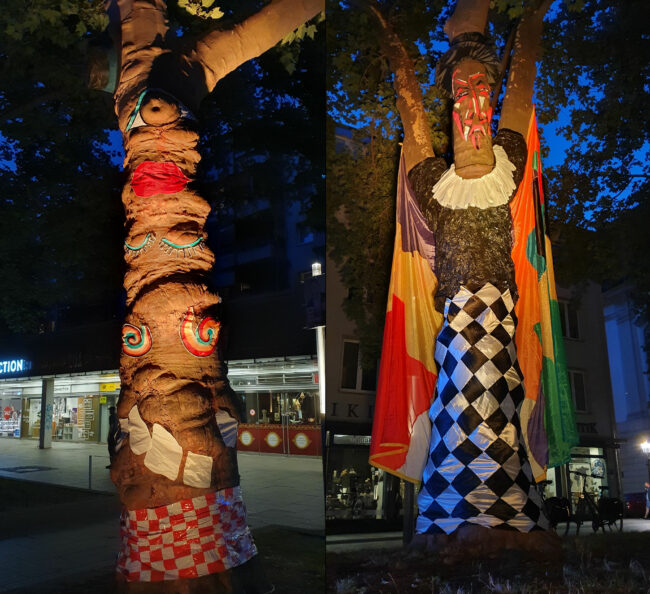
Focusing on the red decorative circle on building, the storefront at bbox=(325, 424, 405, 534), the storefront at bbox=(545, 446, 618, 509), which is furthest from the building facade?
the red decorative circle on building

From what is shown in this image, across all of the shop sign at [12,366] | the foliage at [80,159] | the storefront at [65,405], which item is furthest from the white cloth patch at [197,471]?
the shop sign at [12,366]

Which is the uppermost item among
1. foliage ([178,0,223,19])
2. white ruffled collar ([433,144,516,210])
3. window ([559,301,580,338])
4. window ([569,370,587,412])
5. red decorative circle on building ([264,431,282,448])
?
foliage ([178,0,223,19])

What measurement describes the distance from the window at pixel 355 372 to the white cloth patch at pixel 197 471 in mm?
2668

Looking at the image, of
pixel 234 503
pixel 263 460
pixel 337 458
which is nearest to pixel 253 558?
pixel 234 503

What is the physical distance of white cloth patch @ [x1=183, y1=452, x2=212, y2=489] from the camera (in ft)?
9.68

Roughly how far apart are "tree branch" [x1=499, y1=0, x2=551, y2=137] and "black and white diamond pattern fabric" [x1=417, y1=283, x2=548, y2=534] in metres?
1.36

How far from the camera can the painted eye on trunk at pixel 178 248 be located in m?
3.23

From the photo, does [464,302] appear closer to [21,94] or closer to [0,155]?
[21,94]

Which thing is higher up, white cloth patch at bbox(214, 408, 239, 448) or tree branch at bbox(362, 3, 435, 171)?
tree branch at bbox(362, 3, 435, 171)

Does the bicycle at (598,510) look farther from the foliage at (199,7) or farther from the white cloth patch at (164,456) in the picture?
the foliage at (199,7)

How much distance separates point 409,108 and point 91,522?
247 inches

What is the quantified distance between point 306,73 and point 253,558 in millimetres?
5639

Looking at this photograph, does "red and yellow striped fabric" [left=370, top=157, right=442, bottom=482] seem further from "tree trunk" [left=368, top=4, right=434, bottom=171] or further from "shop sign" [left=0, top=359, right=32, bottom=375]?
"shop sign" [left=0, top=359, right=32, bottom=375]

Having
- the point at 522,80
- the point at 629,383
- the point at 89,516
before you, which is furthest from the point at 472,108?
the point at 89,516
